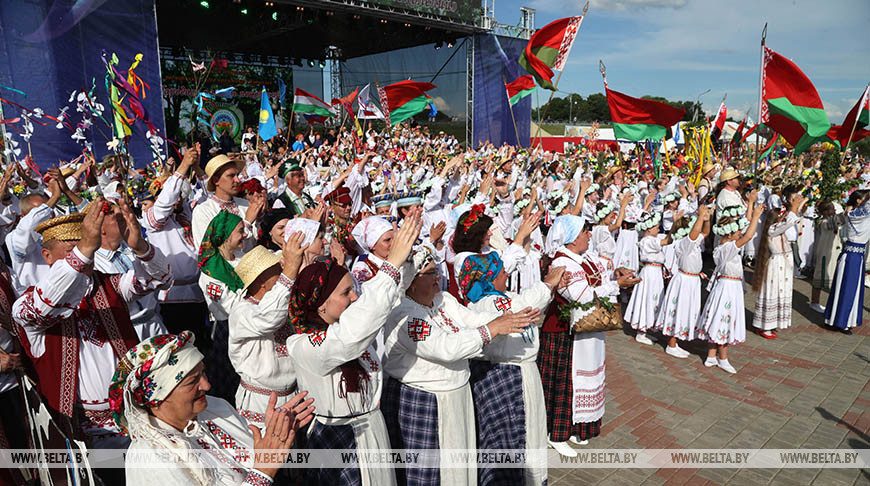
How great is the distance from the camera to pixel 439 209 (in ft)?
25.7

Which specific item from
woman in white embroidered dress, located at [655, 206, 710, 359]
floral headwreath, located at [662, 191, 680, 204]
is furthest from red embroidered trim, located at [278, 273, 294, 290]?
floral headwreath, located at [662, 191, 680, 204]

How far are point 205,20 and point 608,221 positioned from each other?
2098cm

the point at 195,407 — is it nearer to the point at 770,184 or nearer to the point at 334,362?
the point at 334,362

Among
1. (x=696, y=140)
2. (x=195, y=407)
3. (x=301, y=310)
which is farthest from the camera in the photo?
(x=696, y=140)

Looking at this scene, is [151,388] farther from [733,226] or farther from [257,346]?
[733,226]

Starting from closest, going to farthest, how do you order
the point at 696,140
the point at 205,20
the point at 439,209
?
the point at 439,209 < the point at 696,140 < the point at 205,20

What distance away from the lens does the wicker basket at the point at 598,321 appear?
13.1 feet

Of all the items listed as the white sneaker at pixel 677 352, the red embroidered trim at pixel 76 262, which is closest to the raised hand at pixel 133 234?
the red embroidered trim at pixel 76 262

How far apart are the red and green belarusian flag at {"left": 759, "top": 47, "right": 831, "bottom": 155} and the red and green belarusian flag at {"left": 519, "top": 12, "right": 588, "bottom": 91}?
125 inches

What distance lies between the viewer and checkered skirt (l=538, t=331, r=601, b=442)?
4.37 meters

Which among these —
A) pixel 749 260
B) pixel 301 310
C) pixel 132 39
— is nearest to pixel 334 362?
pixel 301 310

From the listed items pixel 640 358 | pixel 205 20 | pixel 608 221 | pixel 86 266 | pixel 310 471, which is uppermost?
pixel 205 20

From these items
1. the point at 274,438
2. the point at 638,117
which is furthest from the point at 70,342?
the point at 638,117

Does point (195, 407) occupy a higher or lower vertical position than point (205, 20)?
lower
